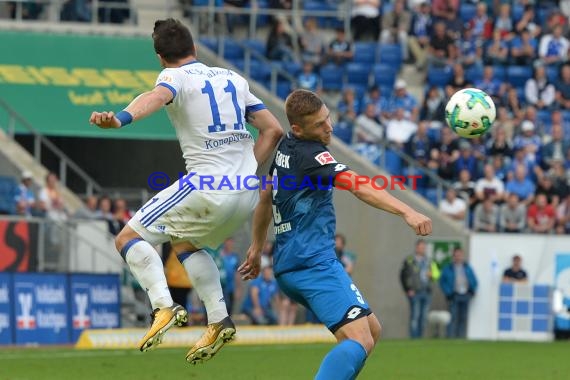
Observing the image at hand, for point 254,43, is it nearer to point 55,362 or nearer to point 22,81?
Answer: point 22,81

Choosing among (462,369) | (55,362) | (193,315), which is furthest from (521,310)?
(55,362)

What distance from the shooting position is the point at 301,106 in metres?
9.44

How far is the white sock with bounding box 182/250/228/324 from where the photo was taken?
10.5m

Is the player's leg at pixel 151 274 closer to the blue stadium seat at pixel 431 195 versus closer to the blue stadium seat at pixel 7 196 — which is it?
the blue stadium seat at pixel 7 196

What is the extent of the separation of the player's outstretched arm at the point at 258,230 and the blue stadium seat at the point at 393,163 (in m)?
15.8

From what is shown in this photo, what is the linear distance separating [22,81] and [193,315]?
19.5 feet

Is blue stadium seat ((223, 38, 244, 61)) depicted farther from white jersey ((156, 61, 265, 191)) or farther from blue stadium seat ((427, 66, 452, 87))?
white jersey ((156, 61, 265, 191))

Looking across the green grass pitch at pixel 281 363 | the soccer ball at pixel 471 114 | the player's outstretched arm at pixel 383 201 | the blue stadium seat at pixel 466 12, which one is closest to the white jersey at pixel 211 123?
the player's outstretched arm at pixel 383 201

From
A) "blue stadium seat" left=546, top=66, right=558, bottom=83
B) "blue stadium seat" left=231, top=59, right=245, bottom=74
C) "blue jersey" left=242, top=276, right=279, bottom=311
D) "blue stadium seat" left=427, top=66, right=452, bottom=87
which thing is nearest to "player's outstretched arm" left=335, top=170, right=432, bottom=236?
"blue jersey" left=242, top=276, right=279, bottom=311

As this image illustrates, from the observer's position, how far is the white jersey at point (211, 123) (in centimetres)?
1007

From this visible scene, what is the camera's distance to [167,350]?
18.8 metres

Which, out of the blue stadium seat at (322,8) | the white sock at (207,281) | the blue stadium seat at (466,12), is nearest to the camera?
the white sock at (207,281)

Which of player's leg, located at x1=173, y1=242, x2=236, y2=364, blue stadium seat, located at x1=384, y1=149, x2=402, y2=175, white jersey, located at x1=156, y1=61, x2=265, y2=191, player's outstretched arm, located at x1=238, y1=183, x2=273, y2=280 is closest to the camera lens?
player's outstretched arm, located at x1=238, y1=183, x2=273, y2=280

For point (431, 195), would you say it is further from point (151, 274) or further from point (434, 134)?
point (151, 274)
